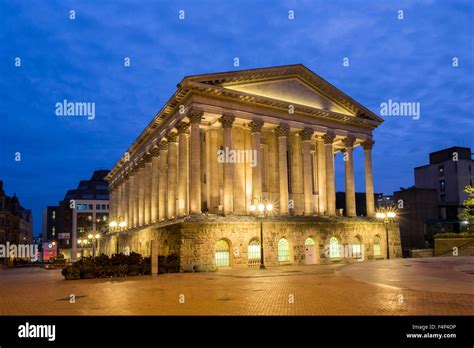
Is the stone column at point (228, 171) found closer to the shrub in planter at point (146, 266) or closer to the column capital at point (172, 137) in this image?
the column capital at point (172, 137)

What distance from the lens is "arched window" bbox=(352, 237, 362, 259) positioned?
1959 inches

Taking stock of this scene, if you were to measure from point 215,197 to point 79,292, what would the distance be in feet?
81.0

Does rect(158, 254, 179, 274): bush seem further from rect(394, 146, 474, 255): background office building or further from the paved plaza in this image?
rect(394, 146, 474, 255): background office building

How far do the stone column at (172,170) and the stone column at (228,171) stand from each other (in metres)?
7.04

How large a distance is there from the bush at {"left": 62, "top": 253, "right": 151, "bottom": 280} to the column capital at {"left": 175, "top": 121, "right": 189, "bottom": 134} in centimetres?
1436

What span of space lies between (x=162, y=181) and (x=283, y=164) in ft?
47.7

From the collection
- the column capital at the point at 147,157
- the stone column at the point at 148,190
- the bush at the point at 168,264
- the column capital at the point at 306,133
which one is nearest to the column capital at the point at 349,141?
the column capital at the point at 306,133

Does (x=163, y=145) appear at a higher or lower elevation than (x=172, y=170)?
higher

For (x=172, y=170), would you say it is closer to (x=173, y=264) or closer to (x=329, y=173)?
(x=173, y=264)

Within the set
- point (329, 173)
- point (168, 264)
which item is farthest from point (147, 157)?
point (168, 264)

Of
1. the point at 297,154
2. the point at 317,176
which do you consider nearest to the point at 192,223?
the point at 297,154

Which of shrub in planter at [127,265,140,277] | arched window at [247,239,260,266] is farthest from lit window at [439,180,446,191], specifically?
shrub in planter at [127,265,140,277]

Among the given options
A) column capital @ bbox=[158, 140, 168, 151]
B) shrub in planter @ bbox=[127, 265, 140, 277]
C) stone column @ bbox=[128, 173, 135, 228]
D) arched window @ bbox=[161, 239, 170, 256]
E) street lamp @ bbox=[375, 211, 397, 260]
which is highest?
column capital @ bbox=[158, 140, 168, 151]

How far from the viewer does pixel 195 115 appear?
→ 1629 inches
